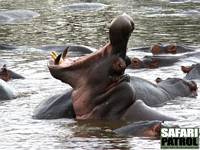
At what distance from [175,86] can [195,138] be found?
2657mm

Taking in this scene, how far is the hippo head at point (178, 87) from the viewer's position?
919 centimetres

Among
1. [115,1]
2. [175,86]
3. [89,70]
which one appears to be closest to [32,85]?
[175,86]

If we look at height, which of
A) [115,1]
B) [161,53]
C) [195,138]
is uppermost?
[195,138]

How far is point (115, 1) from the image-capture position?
28969 mm

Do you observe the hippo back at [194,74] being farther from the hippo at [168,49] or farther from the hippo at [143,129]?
the hippo at [143,129]

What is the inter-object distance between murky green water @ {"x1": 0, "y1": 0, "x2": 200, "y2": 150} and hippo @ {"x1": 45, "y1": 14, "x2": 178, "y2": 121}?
20 cm

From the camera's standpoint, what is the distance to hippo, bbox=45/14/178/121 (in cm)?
750

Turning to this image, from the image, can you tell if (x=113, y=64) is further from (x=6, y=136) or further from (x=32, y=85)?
(x=32, y=85)

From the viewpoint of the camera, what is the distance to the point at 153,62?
12086 millimetres

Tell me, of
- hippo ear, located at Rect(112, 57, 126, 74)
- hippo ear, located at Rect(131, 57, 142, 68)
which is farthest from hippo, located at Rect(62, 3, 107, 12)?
hippo ear, located at Rect(112, 57, 126, 74)

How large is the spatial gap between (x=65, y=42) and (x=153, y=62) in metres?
4.39

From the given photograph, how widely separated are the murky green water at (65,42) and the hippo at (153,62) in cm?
17

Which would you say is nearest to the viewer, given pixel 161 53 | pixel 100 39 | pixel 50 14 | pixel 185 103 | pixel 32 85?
pixel 185 103

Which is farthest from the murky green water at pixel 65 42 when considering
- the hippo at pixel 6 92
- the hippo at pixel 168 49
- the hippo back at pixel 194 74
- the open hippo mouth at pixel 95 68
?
the hippo at pixel 168 49
